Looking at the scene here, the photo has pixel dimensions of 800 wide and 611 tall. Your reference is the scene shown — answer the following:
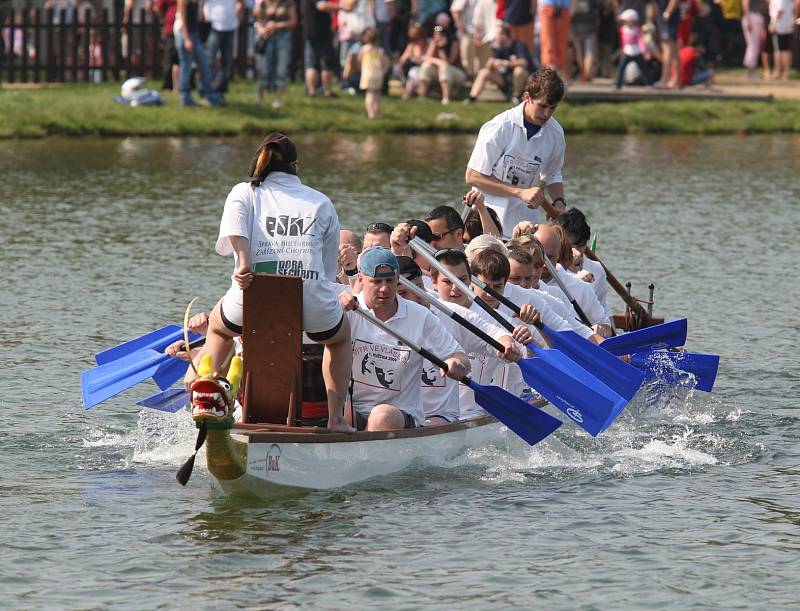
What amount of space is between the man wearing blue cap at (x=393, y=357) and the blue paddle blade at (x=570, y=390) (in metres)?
0.84

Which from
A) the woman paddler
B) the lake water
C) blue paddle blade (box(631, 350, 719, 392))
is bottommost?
the lake water

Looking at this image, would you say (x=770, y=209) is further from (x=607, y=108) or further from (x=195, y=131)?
(x=195, y=131)

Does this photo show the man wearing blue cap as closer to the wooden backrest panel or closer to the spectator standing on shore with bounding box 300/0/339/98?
the wooden backrest panel

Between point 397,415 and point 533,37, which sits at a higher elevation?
point 533,37

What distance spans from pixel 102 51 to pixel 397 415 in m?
21.0

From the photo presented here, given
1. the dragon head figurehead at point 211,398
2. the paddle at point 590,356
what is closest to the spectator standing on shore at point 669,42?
the paddle at point 590,356

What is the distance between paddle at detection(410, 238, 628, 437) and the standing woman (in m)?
15.8

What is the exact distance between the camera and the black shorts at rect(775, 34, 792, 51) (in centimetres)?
3316

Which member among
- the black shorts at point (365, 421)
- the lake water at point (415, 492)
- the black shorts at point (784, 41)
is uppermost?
the black shorts at point (784, 41)

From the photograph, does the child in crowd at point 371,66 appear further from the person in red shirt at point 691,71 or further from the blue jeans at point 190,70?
the person in red shirt at point 691,71

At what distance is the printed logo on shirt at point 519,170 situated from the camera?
45.6 feet

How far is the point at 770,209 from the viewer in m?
22.2

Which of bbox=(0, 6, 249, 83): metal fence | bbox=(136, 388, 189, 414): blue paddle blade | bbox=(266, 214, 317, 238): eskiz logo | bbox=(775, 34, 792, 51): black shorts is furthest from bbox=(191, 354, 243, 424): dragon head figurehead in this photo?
bbox=(775, 34, 792, 51): black shorts

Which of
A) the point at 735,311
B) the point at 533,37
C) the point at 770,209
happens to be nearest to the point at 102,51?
the point at 533,37
